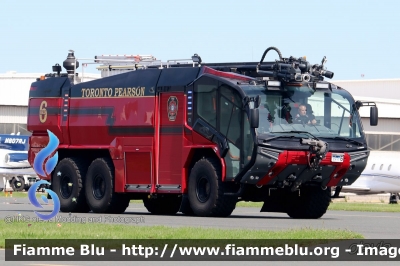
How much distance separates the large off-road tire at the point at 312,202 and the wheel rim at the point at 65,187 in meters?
6.02

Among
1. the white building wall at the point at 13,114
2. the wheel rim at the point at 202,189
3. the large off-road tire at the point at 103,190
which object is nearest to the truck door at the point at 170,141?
the wheel rim at the point at 202,189

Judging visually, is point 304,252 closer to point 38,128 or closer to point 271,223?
point 271,223

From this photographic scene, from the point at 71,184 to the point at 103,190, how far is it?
46.6 inches

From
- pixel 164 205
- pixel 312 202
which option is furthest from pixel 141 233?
pixel 164 205

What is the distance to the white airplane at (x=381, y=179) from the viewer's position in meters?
55.2

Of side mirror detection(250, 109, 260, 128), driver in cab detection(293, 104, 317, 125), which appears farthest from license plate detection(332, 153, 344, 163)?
side mirror detection(250, 109, 260, 128)

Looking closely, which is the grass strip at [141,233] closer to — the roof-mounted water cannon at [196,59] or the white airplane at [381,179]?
the roof-mounted water cannon at [196,59]

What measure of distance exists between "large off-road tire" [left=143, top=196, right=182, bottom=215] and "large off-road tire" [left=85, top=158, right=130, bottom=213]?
1430 mm

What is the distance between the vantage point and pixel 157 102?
26016 mm

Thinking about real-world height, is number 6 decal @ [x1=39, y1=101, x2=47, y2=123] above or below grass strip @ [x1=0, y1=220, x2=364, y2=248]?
above

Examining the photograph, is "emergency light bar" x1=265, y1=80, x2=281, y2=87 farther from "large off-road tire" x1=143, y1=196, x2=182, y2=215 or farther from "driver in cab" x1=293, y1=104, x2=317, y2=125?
"large off-road tire" x1=143, y1=196, x2=182, y2=215

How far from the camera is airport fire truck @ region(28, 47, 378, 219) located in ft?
79.0

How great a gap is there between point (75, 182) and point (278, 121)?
21.3 feet
